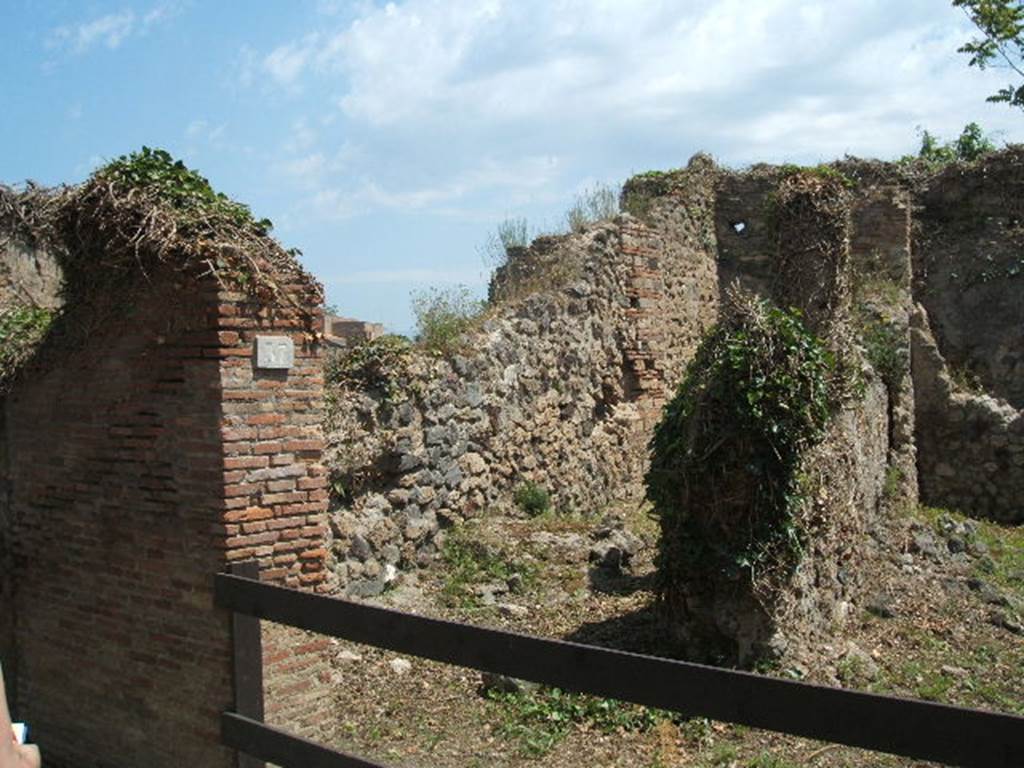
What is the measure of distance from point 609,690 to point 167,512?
317cm

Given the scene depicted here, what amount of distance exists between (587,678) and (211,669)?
2583mm

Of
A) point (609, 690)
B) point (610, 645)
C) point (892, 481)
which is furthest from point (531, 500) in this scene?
point (609, 690)

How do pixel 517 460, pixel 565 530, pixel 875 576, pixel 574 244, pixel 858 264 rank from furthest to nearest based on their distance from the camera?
1. pixel 858 264
2. pixel 574 244
3. pixel 517 460
4. pixel 565 530
5. pixel 875 576

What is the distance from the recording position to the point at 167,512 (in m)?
5.52

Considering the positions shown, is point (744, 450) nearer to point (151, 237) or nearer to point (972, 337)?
point (151, 237)

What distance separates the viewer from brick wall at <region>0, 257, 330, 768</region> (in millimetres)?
5242

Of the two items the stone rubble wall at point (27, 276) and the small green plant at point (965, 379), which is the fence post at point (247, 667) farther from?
the small green plant at point (965, 379)

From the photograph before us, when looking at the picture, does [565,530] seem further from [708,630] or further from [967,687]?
[967,687]

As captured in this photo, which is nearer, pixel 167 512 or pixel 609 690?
pixel 609 690

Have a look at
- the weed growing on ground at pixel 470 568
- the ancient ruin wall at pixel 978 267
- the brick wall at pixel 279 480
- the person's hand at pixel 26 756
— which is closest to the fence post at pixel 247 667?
the brick wall at pixel 279 480

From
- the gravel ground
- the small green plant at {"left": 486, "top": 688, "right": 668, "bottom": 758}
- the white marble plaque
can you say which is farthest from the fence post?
the small green plant at {"left": 486, "top": 688, "right": 668, "bottom": 758}

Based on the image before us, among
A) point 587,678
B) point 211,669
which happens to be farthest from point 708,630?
point 587,678

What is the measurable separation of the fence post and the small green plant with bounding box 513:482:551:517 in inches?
236

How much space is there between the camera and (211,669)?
16.8 feet
